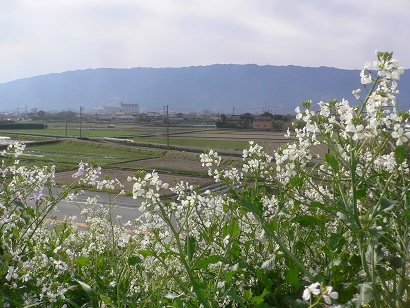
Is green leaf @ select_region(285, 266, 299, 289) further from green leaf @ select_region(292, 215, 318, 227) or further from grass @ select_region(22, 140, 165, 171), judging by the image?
grass @ select_region(22, 140, 165, 171)

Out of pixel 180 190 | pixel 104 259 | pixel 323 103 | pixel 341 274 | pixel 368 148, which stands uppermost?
pixel 323 103

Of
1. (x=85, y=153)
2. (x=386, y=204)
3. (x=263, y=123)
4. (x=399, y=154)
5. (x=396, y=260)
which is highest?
(x=399, y=154)

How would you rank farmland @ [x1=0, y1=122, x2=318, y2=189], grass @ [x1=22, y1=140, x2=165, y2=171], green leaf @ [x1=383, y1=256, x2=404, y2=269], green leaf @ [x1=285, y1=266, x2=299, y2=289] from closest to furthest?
green leaf @ [x1=383, y1=256, x2=404, y2=269] → green leaf @ [x1=285, y1=266, x2=299, y2=289] → farmland @ [x1=0, y1=122, x2=318, y2=189] → grass @ [x1=22, y1=140, x2=165, y2=171]

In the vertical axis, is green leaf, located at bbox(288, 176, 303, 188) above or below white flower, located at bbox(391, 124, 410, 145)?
below

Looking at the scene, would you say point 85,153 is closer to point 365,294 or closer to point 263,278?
point 263,278

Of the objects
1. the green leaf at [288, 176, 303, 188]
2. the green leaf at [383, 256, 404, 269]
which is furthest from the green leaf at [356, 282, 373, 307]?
the green leaf at [288, 176, 303, 188]

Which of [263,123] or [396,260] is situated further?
[263,123]

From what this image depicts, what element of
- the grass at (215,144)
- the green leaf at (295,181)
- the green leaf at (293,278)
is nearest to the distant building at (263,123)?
the grass at (215,144)

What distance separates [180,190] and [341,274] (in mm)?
953

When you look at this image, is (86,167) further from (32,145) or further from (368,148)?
(32,145)

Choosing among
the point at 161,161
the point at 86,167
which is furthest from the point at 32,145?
the point at 86,167

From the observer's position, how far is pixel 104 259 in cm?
310

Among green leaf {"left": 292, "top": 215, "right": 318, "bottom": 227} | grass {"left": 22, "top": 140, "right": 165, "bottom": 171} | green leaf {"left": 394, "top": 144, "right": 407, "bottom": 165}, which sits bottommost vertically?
grass {"left": 22, "top": 140, "right": 165, "bottom": 171}

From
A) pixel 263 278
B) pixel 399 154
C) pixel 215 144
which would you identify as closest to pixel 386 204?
pixel 399 154
